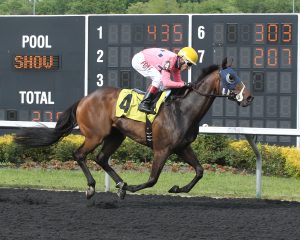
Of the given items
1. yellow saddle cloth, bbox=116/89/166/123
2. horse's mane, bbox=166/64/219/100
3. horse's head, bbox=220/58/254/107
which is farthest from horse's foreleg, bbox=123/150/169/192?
horse's head, bbox=220/58/254/107

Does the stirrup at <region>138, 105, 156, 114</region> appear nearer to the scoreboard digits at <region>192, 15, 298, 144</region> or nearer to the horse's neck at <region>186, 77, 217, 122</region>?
the horse's neck at <region>186, 77, 217, 122</region>

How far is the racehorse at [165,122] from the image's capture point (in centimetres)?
877

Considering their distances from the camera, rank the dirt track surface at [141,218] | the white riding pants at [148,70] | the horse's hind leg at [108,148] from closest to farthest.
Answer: the dirt track surface at [141,218] → the white riding pants at [148,70] → the horse's hind leg at [108,148]

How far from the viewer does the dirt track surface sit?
6.77m

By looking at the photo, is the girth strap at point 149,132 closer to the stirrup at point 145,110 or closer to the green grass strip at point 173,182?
the stirrup at point 145,110

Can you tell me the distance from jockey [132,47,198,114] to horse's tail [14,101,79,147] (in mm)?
903

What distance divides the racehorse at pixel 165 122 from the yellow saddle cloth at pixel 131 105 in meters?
0.05

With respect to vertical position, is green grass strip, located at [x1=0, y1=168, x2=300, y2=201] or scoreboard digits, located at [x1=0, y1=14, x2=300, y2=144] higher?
scoreboard digits, located at [x1=0, y1=14, x2=300, y2=144]

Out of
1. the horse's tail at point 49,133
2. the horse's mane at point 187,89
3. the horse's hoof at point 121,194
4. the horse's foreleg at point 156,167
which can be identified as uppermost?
the horse's mane at point 187,89

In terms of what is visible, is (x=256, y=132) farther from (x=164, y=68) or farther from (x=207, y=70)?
(x=164, y=68)

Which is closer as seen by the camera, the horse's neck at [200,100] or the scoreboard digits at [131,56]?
the horse's neck at [200,100]

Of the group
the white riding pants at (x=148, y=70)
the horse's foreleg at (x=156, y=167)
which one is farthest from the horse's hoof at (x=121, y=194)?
the white riding pants at (x=148, y=70)

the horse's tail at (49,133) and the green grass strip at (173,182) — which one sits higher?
the horse's tail at (49,133)

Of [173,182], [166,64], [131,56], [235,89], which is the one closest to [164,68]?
[166,64]
